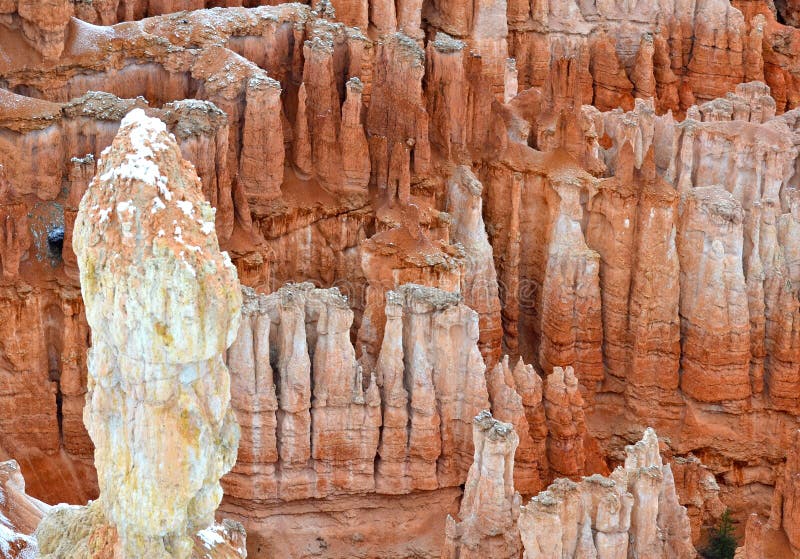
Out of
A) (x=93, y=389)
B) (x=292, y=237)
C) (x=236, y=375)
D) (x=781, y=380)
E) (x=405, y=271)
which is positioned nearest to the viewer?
(x=93, y=389)

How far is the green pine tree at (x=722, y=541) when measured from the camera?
125 feet

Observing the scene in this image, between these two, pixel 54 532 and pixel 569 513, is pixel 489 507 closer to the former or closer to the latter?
pixel 569 513

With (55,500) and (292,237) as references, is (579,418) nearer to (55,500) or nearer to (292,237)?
(292,237)

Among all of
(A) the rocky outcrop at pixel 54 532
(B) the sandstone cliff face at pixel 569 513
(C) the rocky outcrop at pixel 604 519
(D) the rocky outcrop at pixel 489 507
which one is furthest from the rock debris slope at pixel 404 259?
(A) the rocky outcrop at pixel 54 532

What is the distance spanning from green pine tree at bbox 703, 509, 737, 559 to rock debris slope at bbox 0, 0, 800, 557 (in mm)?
339

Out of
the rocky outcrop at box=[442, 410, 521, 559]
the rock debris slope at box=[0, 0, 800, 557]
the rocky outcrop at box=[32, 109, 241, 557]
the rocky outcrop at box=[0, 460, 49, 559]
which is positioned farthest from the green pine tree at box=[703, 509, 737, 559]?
the rocky outcrop at box=[32, 109, 241, 557]

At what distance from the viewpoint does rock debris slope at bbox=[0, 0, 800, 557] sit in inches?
1336

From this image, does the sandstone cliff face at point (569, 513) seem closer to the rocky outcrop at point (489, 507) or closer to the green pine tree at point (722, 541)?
the rocky outcrop at point (489, 507)

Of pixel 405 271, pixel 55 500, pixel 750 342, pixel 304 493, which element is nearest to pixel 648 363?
pixel 750 342

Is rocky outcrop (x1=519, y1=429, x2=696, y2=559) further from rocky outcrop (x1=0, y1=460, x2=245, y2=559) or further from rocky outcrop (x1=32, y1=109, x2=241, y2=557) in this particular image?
rocky outcrop (x1=32, y1=109, x2=241, y2=557)

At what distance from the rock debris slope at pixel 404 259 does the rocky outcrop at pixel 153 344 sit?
1097 centimetres

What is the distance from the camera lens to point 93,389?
71.5 ft

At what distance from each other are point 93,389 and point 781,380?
22587 millimetres

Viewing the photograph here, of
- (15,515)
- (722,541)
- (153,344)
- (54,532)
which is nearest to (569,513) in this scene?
(15,515)
